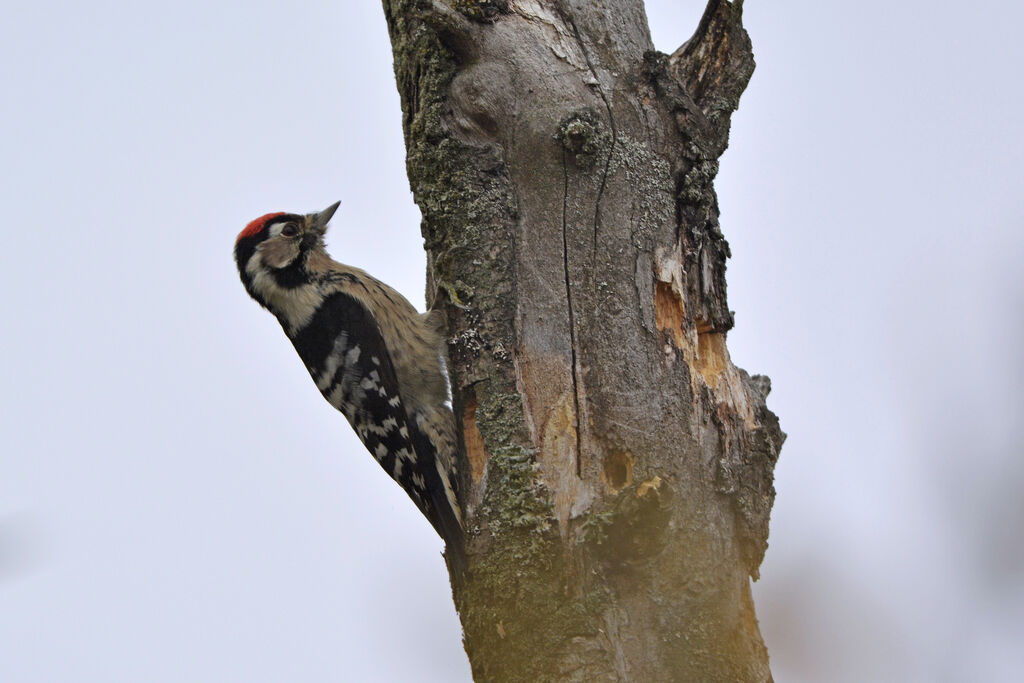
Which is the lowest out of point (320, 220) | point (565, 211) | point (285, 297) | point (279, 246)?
point (565, 211)

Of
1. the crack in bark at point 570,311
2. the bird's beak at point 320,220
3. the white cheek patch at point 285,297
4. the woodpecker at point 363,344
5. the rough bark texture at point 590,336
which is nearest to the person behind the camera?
the rough bark texture at point 590,336

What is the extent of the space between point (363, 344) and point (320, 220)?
718 mm

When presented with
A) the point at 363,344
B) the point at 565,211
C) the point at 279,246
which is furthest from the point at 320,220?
the point at 565,211

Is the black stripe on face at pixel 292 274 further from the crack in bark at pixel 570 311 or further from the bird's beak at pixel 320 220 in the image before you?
the crack in bark at pixel 570 311

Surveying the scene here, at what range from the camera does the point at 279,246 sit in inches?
164

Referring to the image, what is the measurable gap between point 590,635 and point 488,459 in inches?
23.3

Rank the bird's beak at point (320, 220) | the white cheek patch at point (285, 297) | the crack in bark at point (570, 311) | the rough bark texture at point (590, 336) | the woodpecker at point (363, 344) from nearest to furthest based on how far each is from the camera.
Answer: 1. the rough bark texture at point (590, 336)
2. the crack in bark at point (570, 311)
3. the woodpecker at point (363, 344)
4. the white cheek patch at point (285, 297)
5. the bird's beak at point (320, 220)

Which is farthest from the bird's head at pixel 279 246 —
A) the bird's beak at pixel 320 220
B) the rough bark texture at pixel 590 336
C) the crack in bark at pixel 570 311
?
the crack in bark at pixel 570 311

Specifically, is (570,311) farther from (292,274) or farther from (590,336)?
(292,274)

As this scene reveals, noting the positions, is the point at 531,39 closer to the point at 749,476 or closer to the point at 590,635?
the point at 749,476

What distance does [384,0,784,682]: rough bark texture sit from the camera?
2307 mm

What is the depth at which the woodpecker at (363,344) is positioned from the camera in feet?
11.4

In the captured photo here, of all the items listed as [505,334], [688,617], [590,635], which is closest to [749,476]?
[688,617]

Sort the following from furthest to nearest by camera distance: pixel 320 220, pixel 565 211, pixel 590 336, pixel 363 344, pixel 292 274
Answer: pixel 320 220 < pixel 292 274 < pixel 363 344 < pixel 565 211 < pixel 590 336
